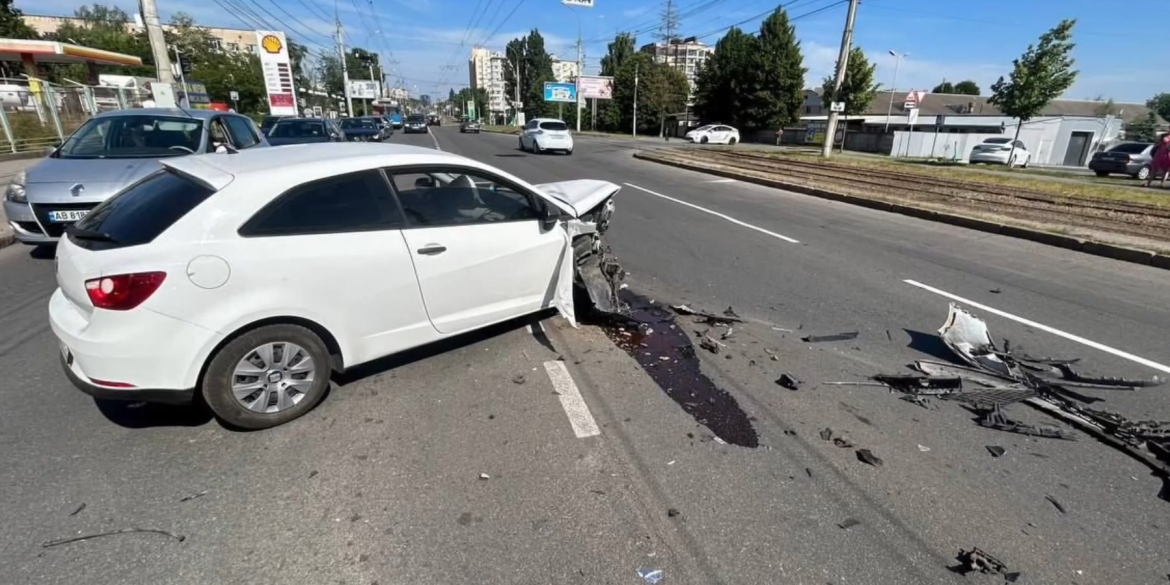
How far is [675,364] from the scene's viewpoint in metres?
4.25

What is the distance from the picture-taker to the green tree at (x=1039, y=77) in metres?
23.6

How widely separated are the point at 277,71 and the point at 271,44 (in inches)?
57.4

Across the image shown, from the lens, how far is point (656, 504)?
8.83 feet

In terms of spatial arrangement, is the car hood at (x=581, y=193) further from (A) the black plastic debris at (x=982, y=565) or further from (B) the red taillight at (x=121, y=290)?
(A) the black plastic debris at (x=982, y=565)

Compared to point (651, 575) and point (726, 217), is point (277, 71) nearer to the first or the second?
point (726, 217)

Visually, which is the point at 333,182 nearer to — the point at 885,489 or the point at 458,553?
the point at 458,553

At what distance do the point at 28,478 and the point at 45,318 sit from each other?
3005mm

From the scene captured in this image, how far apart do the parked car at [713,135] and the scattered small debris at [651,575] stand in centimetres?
4334

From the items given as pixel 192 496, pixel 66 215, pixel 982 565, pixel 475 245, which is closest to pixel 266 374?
pixel 192 496

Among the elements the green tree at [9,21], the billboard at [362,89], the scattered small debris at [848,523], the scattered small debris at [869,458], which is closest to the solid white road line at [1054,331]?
the scattered small debris at [869,458]

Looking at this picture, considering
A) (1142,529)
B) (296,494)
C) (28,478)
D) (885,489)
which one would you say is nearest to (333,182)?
(296,494)

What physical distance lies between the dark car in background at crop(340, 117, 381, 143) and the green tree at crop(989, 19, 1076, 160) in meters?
30.3

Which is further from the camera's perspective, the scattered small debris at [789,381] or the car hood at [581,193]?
the car hood at [581,193]

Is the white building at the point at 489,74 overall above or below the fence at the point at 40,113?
above
